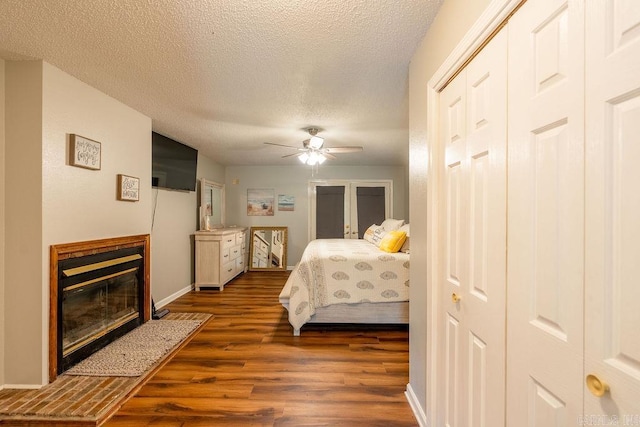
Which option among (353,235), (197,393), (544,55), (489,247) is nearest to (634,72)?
(544,55)

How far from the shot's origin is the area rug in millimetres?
2277

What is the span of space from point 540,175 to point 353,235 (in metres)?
5.52

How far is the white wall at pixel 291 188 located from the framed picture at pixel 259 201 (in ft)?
0.28

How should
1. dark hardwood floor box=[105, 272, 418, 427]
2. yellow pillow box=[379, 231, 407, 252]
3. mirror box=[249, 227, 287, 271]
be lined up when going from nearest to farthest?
1. dark hardwood floor box=[105, 272, 418, 427]
2. yellow pillow box=[379, 231, 407, 252]
3. mirror box=[249, 227, 287, 271]

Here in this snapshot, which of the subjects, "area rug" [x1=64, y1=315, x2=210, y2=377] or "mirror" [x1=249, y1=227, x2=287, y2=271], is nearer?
"area rug" [x1=64, y1=315, x2=210, y2=377]

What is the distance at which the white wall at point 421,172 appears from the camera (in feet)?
4.75

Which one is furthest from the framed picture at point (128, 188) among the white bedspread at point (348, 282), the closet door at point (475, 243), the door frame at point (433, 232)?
the closet door at point (475, 243)

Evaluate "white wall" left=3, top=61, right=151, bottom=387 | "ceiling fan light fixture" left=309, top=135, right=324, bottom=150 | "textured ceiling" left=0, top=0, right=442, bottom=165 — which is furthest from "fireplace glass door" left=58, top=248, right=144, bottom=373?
"ceiling fan light fixture" left=309, top=135, right=324, bottom=150

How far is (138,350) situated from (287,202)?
163 inches

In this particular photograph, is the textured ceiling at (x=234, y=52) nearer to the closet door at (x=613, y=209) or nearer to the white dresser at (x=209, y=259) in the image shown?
the closet door at (x=613, y=209)

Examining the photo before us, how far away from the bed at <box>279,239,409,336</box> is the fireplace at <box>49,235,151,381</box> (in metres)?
1.56

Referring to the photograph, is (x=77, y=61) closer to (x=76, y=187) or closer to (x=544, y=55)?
(x=76, y=187)

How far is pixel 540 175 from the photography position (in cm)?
85

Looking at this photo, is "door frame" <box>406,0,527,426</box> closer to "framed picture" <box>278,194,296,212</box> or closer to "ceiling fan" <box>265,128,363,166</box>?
"ceiling fan" <box>265,128,363,166</box>
